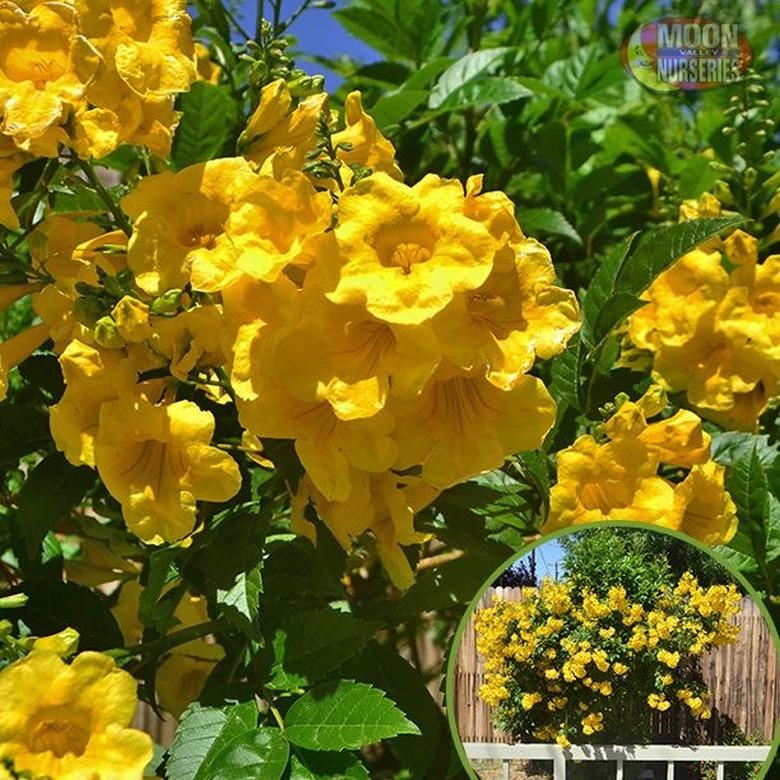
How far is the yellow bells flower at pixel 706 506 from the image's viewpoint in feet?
4.53

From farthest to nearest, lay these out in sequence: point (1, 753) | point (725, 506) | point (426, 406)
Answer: point (725, 506) → point (426, 406) → point (1, 753)

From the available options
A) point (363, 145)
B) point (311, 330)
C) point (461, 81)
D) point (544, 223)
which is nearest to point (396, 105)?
point (461, 81)

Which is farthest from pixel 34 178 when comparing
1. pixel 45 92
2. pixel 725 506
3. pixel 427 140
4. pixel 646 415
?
pixel 427 140

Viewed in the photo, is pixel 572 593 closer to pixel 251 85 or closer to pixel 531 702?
pixel 531 702

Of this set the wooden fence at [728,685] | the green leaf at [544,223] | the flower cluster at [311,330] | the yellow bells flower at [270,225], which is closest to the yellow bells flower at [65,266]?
the flower cluster at [311,330]

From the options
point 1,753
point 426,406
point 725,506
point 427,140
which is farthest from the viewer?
point 427,140

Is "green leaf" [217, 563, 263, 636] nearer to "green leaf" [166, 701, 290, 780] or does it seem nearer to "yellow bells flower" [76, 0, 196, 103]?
"green leaf" [166, 701, 290, 780]

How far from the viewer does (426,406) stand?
1203mm

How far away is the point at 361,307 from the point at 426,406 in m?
0.13

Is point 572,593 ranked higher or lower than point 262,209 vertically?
lower

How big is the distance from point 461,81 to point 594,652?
1233 millimetres

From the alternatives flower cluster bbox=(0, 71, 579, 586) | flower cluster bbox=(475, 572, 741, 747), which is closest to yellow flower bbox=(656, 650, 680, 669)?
flower cluster bbox=(475, 572, 741, 747)

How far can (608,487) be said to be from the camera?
1.40 metres

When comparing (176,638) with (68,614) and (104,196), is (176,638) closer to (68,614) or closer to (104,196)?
(68,614)
